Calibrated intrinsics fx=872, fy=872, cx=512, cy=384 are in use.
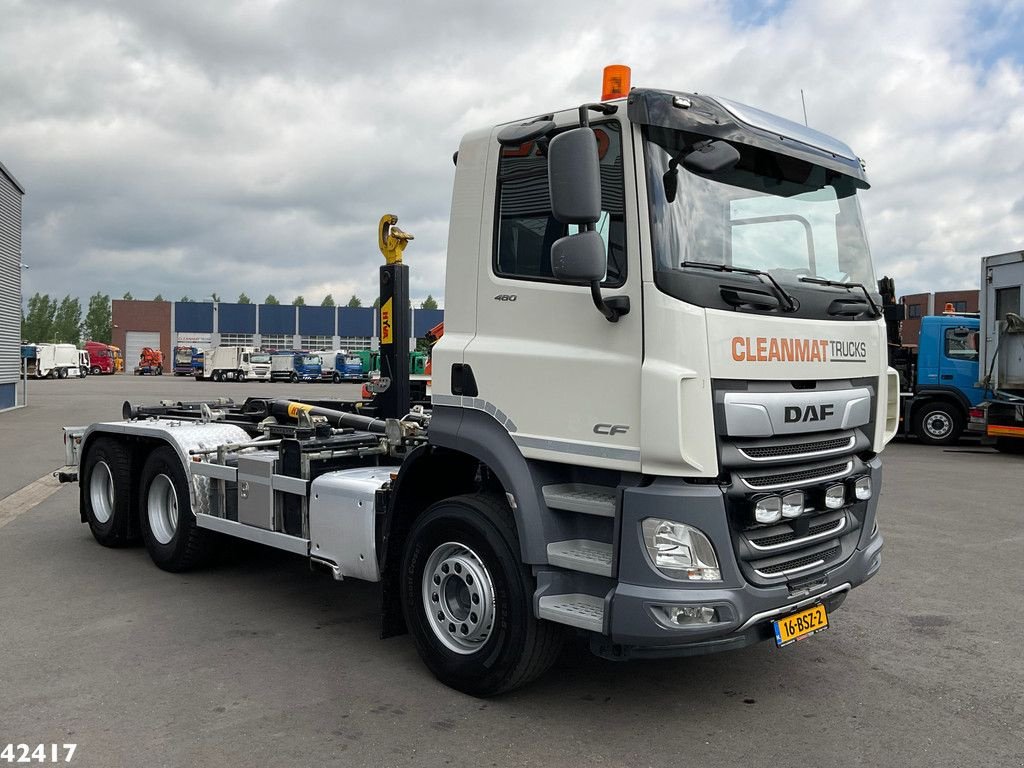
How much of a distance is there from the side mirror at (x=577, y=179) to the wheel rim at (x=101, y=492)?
5.66 meters

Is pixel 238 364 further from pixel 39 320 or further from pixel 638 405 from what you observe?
pixel 39 320

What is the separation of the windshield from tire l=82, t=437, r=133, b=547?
5.48 metres

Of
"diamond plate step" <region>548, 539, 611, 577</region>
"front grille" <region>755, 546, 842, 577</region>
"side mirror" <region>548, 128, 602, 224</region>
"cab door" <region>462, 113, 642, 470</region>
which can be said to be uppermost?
"side mirror" <region>548, 128, 602, 224</region>

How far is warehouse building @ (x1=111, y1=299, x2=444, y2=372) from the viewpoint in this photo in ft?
268

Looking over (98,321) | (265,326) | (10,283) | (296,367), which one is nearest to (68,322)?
(98,321)

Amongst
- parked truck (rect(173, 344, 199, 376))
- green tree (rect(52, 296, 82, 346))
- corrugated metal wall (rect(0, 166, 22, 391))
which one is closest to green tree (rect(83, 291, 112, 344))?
green tree (rect(52, 296, 82, 346))

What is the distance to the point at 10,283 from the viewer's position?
26.6 metres

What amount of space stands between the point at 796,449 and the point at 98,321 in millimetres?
127673

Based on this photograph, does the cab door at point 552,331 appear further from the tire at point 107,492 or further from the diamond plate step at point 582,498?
the tire at point 107,492

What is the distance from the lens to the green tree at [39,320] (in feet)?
368

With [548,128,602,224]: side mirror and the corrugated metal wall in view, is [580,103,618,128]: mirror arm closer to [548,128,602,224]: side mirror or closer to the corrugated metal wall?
[548,128,602,224]: side mirror

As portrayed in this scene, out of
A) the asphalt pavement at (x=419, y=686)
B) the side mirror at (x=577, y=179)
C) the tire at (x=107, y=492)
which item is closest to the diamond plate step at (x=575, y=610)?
the asphalt pavement at (x=419, y=686)

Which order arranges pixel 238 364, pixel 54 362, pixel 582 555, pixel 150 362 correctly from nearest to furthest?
pixel 582 555, pixel 238 364, pixel 54 362, pixel 150 362

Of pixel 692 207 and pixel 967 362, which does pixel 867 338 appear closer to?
pixel 692 207
